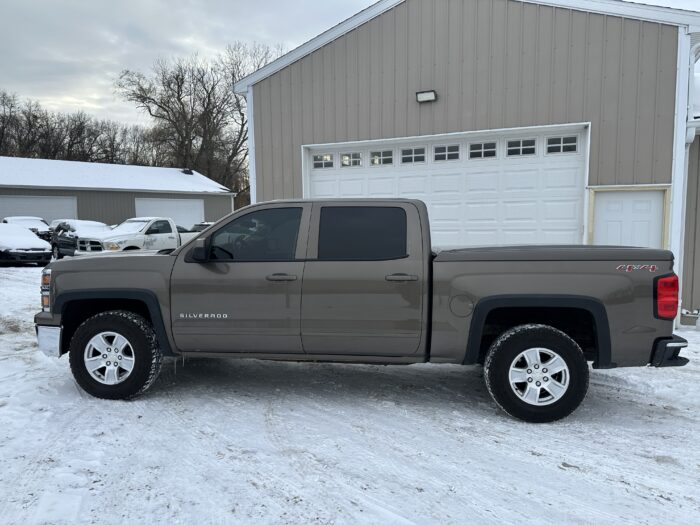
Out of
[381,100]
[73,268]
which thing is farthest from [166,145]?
[73,268]

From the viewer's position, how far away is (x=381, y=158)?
9.94 m

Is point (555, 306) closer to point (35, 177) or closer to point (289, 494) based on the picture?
A: point (289, 494)

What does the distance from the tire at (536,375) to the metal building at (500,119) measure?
5.08 meters

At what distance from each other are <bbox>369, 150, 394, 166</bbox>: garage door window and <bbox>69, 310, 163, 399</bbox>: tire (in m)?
6.37

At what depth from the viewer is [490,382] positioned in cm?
410

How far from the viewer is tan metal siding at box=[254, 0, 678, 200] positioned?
25.7ft

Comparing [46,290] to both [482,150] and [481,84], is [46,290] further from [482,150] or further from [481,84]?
[481,84]

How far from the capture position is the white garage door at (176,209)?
31008 mm

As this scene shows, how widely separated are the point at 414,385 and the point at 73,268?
3333 millimetres

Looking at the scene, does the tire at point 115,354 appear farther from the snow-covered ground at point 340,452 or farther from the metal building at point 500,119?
the metal building at point 500,119

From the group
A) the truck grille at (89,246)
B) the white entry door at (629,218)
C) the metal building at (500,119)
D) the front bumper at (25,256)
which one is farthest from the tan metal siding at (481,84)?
the front bumper at (25,256)

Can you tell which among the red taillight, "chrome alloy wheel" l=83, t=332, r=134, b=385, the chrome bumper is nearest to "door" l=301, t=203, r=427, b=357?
"chrome alloy wheel" l=83, t=332, r=134, b=385

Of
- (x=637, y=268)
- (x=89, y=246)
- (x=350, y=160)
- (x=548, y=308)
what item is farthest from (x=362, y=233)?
(x=89, y=246)

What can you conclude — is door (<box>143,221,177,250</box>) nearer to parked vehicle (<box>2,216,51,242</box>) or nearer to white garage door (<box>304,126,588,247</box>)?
white garage door (<box>304,126,588,247</box>)
